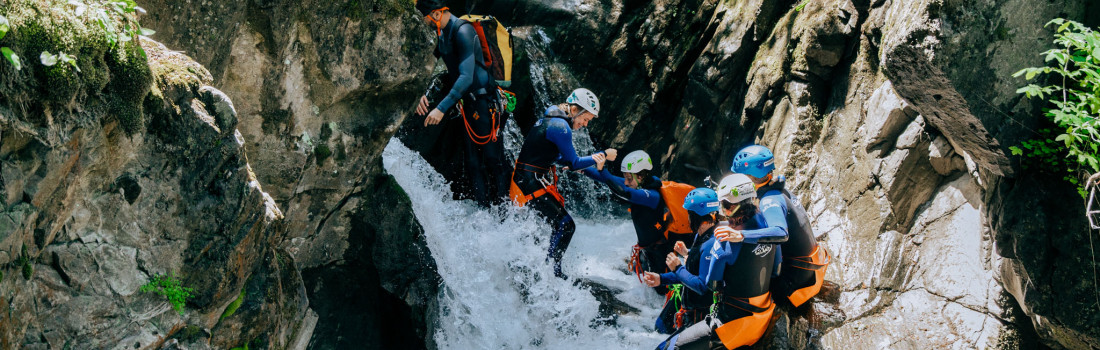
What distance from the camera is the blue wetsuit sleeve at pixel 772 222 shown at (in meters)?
5.76

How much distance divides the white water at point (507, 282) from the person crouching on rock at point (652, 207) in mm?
847

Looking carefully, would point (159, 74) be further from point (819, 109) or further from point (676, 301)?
point (819, 109)

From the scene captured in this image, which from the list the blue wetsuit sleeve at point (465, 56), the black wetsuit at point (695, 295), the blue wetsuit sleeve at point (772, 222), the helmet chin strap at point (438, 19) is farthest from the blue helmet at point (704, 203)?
the helmet chin strap at point (438, 19)

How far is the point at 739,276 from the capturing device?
19.7 feet

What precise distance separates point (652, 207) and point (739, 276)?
1.71 metres

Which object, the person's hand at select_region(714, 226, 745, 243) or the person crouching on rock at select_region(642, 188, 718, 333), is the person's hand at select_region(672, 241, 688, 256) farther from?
the person's hand at select_region(714, 226, 745, 243)

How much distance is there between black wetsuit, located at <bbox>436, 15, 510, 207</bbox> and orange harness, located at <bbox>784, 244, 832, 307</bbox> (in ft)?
12.0

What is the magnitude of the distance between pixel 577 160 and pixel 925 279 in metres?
3.51

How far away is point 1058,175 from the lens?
5.31 meters

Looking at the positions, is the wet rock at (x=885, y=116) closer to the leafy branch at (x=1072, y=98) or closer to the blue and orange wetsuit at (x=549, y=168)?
the leafy branch at (x=1072, y=98)

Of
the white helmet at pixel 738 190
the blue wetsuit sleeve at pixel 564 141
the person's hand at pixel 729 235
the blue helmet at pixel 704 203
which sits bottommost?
the blue wetsuit sleeve at pixel 564 141

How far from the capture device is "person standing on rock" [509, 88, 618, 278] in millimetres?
7762

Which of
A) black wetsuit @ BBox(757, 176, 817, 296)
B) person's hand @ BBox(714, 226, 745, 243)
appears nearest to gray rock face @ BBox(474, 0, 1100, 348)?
black wetsuit @ BBox(757, 176, 817, 296)

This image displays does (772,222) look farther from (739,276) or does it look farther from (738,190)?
(739,276)
